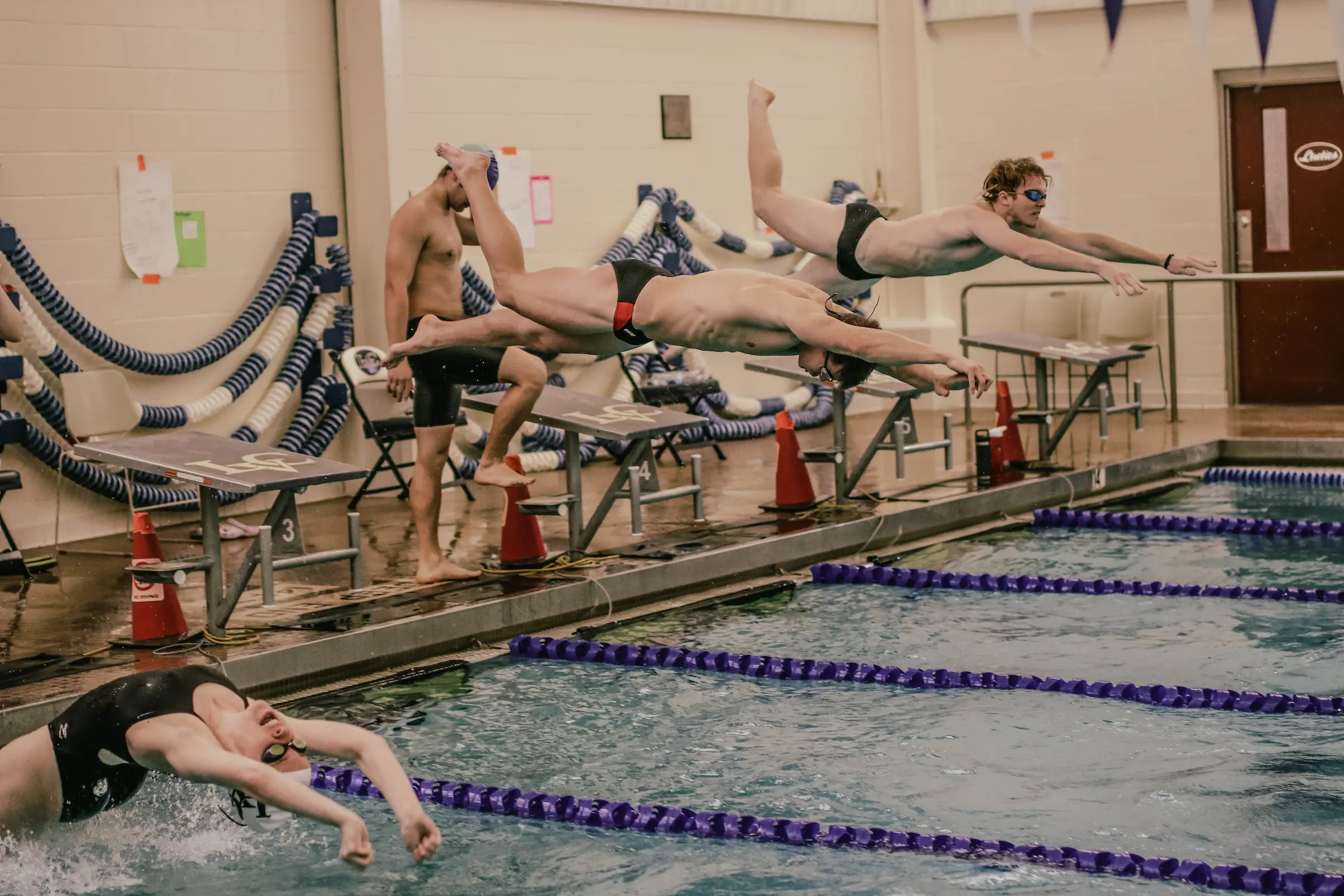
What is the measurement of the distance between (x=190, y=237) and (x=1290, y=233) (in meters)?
8.20

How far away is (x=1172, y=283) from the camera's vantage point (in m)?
12.1

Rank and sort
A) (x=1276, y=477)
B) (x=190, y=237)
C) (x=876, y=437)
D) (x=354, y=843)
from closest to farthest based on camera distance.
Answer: (x=354, y=843)
(x=876, y=437)
(x=190, y=237)
(x=1276, y=477)

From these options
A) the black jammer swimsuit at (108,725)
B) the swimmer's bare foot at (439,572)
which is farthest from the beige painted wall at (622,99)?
the black jammer swimsuit at (108,725)

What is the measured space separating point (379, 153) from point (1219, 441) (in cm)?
564

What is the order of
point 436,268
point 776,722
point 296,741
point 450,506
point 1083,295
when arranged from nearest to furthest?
point 296,741, point 776,722, point 436,268, point 450,506, point 1083,295

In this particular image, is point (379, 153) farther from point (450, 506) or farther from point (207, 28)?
point (450, 506)

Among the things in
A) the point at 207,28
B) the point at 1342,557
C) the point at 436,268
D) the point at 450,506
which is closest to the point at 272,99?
the point at 207,28

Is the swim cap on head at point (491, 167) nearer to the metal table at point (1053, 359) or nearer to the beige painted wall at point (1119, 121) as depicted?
the metal table at point (1053, 359)

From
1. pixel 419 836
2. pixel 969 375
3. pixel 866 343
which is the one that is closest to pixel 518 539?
pixel 866 343

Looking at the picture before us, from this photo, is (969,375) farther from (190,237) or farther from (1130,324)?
(1130,324)

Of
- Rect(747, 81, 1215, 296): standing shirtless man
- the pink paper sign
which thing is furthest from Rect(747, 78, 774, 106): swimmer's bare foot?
the pink paper sign

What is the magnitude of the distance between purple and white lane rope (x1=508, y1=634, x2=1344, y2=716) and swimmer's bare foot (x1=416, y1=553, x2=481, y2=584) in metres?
0.58

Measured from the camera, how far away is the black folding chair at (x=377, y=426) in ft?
29.8

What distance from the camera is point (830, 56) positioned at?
13.6 metres
